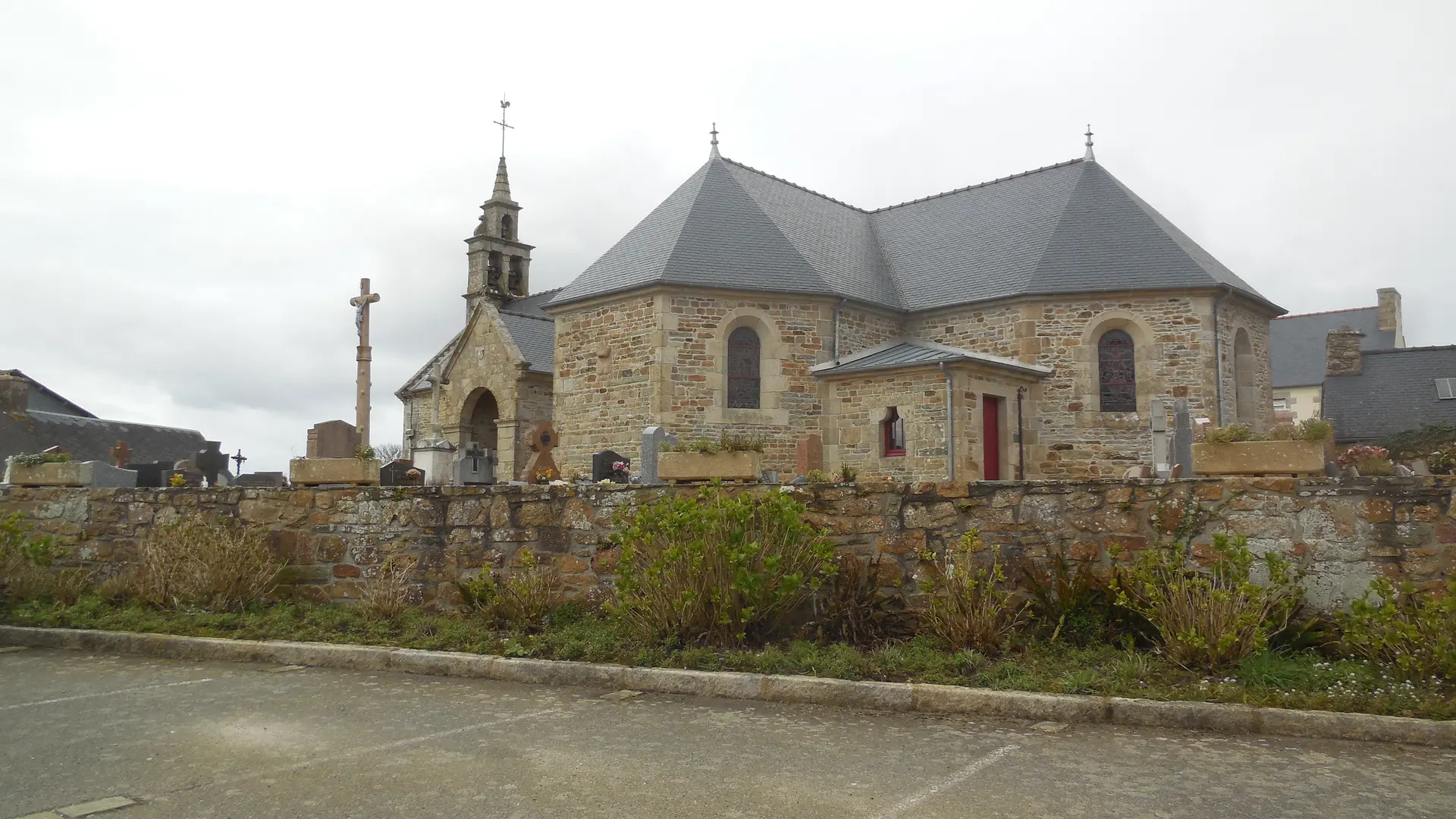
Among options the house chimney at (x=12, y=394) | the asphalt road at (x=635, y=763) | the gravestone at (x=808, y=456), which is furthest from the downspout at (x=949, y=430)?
the house chimney at (x=12, y=394)

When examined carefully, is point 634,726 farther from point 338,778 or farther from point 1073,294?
point 1073,294

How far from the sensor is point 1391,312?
41.2 m

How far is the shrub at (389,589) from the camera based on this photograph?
7.88 m

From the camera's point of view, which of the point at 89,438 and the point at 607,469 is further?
the point at 89,438

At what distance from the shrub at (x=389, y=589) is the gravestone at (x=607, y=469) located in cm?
408

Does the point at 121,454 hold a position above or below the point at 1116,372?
below

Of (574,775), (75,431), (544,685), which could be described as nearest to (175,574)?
(544,685)

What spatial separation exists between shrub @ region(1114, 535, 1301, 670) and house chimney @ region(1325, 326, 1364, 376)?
2615 cm

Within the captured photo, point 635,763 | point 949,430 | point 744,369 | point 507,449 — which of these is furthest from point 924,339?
point 635,763

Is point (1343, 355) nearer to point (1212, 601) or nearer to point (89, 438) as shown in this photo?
point (1212, 601)

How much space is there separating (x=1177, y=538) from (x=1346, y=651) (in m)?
1.09

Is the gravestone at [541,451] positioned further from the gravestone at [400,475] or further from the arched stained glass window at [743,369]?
the arched stained glass window at [743,369]

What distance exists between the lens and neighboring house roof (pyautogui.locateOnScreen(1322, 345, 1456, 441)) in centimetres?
2634

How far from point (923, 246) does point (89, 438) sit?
686 inches
